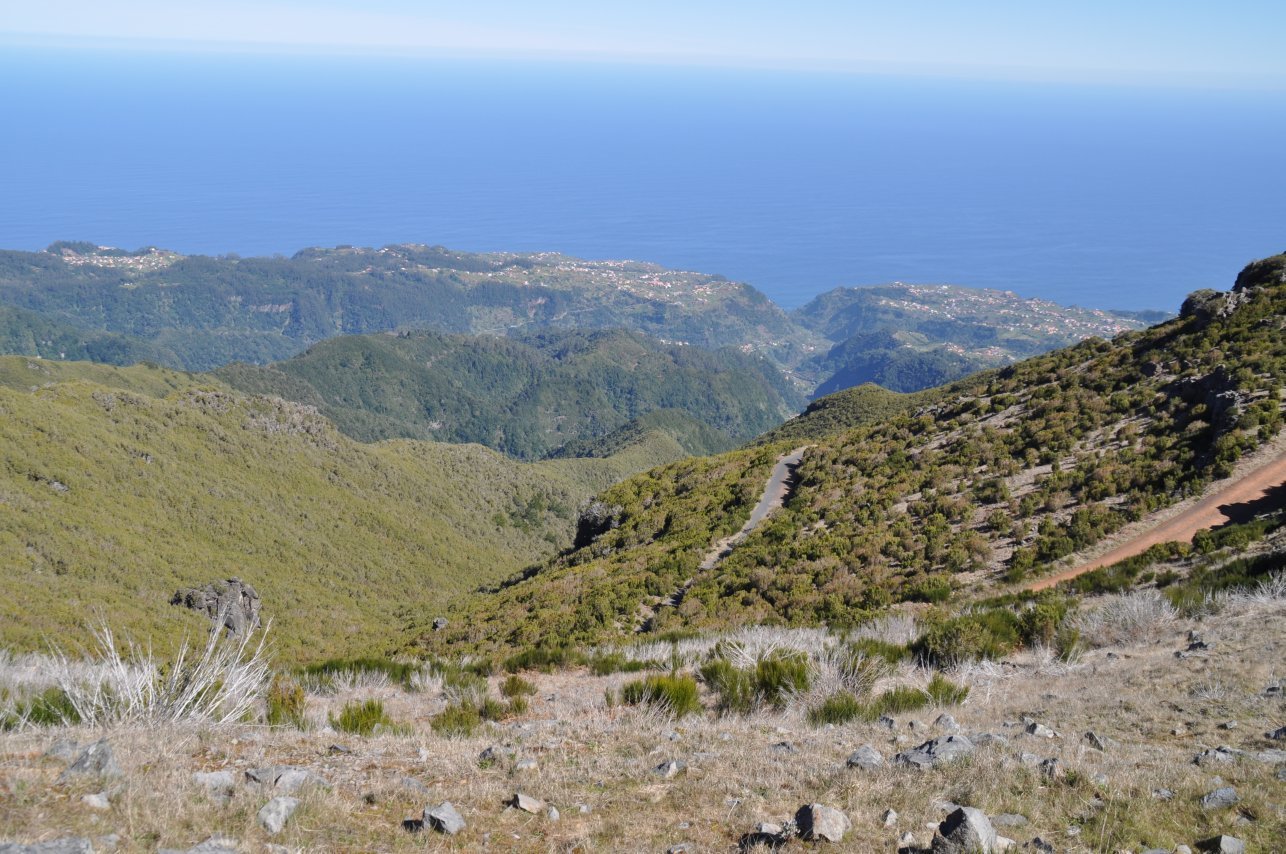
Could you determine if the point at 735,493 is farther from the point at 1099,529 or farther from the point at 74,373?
the point at 74,373

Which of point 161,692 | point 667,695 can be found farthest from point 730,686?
point 161,692

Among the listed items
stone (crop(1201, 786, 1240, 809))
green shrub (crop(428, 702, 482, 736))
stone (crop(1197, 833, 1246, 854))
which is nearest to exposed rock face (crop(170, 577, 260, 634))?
green shrub (crop(428, 702, 482, 736))

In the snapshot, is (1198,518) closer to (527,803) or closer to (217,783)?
(527,803)

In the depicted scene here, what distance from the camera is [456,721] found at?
8625mm

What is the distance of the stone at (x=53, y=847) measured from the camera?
13.3 ft

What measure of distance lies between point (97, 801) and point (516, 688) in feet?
20.7

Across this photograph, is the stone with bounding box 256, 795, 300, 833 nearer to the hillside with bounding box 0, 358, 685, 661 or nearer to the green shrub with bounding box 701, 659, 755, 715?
the green shrub with bounding box 701, 659, 755, 715

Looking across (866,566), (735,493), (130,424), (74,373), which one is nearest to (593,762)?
(866,566)

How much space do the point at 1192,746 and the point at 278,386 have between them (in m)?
169

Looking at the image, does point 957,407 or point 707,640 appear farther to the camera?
point 957,407

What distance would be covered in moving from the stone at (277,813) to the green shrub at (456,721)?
3.11 m

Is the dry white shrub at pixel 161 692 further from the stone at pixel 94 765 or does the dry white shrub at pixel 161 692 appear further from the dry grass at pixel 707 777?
the stone at pixel 94 765

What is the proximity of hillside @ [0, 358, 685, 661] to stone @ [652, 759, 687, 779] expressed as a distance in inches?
857

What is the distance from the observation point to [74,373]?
103 meters
